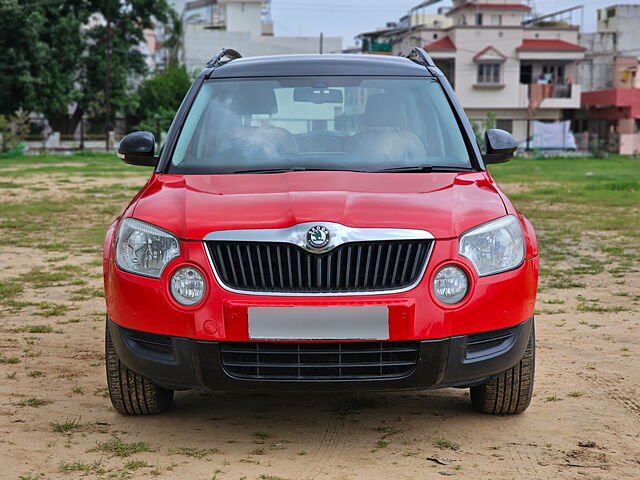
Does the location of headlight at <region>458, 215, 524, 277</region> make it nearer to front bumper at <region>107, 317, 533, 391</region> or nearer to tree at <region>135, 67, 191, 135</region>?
front bumper at <region>107, 317, 533, 391</region>

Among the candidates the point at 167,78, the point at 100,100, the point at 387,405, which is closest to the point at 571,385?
the point at 387,405

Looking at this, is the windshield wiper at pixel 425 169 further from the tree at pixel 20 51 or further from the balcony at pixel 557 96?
the balcony at pixel 557 96

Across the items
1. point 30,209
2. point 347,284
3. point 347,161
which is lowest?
point 30,209

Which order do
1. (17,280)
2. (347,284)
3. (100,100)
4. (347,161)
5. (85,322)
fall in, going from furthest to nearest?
(100,100) → (17,280) → (85,322) → (347,161) → (347,284)

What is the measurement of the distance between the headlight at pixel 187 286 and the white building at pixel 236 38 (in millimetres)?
67422

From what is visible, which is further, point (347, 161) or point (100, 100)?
point (100, 100)

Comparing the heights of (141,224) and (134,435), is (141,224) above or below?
above

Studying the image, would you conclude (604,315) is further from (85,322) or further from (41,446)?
(41,446)

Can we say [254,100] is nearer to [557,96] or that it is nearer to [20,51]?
[20,51]

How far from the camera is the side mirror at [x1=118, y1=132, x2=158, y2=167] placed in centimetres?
529

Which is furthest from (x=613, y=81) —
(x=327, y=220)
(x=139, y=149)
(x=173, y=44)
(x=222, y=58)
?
(x=327, y=220)

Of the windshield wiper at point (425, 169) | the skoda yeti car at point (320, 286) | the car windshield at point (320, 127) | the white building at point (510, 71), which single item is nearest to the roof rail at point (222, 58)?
the car windshield at point (320, 127)

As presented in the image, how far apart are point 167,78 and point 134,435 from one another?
6213 cm

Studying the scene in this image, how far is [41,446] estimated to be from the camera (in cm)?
428
